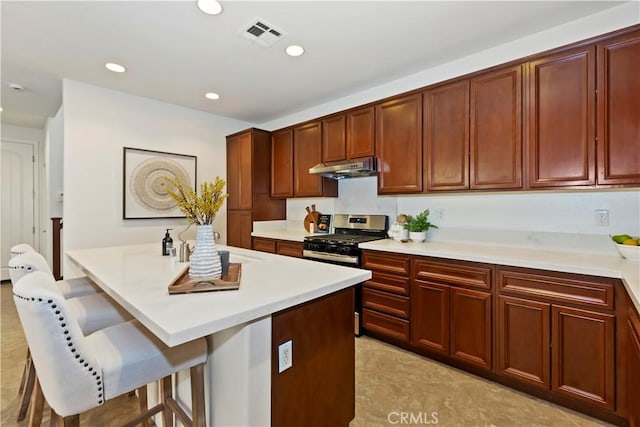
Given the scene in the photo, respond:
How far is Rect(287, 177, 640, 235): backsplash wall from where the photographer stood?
206 centimetres

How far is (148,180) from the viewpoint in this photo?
3.60 meters

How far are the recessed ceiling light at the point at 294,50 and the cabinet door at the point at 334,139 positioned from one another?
0.94 meters

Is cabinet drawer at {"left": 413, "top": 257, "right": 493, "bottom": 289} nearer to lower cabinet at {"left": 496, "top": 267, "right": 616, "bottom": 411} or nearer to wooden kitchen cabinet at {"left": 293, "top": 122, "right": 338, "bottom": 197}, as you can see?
lower cabinet at {"left": 496, "top": 267, "right": 616, "bottom": 411}

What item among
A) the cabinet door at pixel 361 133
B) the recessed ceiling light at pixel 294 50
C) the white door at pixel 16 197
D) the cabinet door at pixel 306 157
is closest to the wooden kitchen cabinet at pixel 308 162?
the cabinet door at pixel 306 157

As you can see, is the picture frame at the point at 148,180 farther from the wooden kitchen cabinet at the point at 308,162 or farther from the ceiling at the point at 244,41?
the wooden kitchen cabinet at the point at 308,162

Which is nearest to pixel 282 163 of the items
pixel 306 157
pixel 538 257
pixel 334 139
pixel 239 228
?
pixel 306 157

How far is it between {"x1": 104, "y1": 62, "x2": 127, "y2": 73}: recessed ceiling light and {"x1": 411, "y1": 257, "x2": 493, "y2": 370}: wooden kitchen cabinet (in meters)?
3.28

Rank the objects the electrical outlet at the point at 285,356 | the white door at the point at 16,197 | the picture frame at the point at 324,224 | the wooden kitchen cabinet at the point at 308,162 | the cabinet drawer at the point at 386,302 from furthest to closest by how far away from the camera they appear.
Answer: the white door at the point at 16,197
the picture frame at the point at 324,224
the wooden kitchen cabinet at the point at 308,162
the cabinet drawer at the point at 386,302
the electrical outlet at the point at 285,356

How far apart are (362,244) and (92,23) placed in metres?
2.75

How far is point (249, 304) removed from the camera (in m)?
1.05

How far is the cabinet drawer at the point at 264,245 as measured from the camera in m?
3.69

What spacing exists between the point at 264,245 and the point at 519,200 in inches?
110

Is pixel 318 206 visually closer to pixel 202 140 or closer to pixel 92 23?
pixel 202 140

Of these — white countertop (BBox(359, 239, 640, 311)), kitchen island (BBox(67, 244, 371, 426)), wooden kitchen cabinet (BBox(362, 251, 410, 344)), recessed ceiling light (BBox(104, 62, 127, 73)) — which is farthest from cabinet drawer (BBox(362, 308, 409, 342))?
recessed ceiling light (BBox(104, 62, 127, 73))
